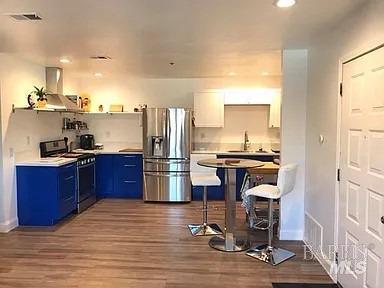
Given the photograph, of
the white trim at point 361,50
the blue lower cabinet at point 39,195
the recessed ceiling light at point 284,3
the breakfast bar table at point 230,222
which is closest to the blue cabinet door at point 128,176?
the blue lower cabinet at point 39,195

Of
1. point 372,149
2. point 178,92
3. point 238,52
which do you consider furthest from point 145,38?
point 178,92

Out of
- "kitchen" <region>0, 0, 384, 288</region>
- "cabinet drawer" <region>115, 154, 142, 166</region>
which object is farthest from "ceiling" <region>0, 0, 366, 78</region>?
"cabinet drawer" <region>115, 154, 142, 166</region>

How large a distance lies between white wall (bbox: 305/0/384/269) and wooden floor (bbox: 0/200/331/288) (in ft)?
2.00

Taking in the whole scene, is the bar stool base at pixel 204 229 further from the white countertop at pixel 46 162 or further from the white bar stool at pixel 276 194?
the white countertop at pixel 46 162

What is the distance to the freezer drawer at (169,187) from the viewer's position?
641 cm

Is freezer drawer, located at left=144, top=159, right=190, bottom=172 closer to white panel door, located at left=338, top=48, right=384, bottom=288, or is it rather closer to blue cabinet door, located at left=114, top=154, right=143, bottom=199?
blue cabinet door, located at left=114, top=154, right=143, bottom=199

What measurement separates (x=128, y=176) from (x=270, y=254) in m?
3.65

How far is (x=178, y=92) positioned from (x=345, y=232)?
4858 mm

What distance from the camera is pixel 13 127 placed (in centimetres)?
484

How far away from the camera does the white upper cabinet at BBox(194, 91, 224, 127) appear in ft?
22.2

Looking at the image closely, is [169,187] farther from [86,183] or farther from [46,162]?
[46,162]

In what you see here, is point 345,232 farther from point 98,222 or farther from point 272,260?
point 98,222

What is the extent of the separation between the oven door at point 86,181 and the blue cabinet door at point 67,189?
0.19 meters

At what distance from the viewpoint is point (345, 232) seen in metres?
2.95
